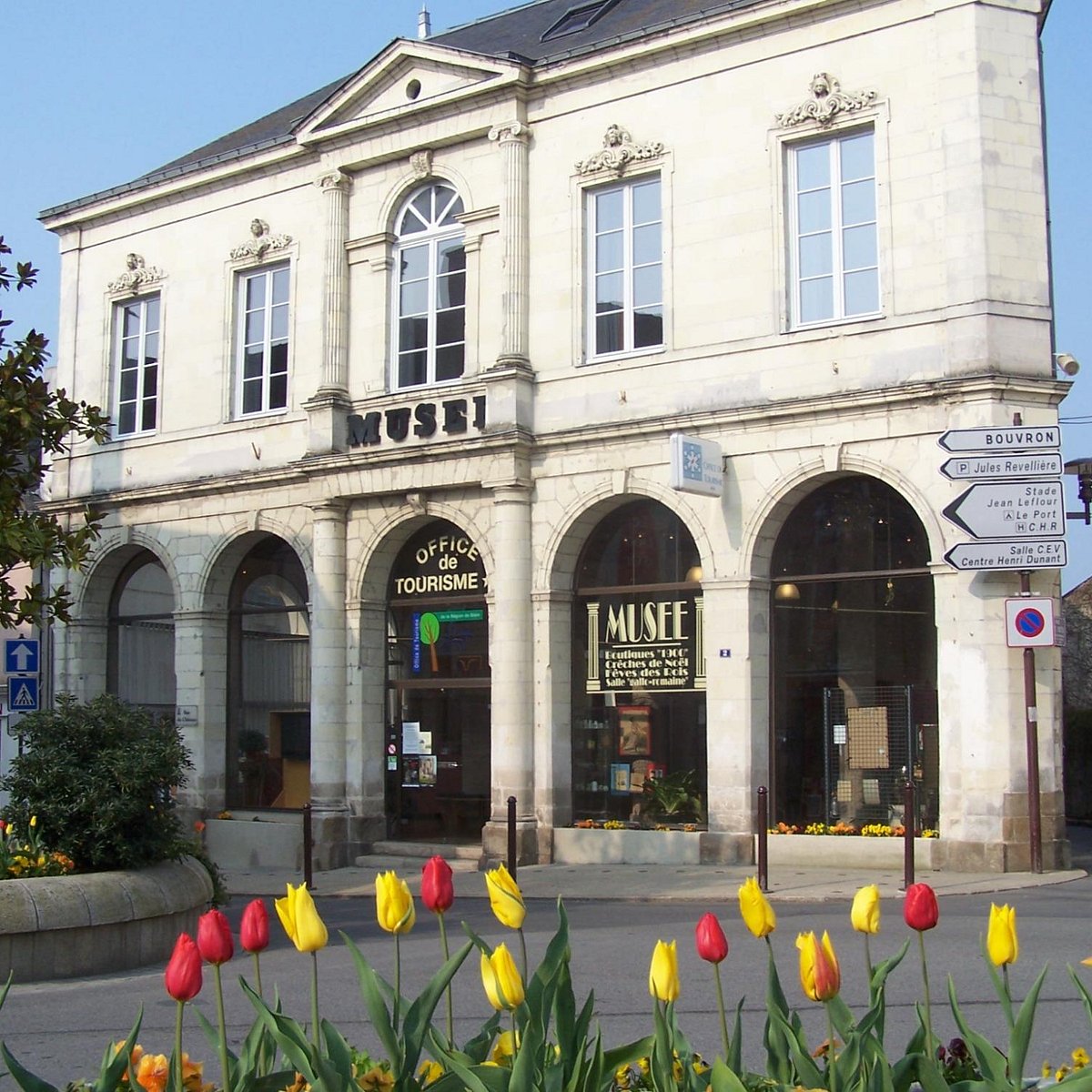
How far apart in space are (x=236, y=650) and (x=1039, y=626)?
12553mm

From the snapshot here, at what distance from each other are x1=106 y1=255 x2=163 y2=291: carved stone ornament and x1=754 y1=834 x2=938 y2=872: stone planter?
13.5m

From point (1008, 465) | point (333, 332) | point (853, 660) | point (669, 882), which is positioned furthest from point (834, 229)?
point (669, 882)

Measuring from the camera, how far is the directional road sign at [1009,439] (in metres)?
16.1

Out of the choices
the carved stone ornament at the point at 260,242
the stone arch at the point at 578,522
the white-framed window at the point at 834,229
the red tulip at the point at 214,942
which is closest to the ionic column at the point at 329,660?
the stone arch at the point at 578,522

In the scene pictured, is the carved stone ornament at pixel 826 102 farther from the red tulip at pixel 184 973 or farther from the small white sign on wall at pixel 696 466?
the red tulip at pixel 184 973

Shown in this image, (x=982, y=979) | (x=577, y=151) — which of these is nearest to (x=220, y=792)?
(x=577, y=151)

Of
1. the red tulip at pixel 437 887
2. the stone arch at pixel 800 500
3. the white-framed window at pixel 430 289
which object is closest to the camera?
the red tulip at pixel 437 887

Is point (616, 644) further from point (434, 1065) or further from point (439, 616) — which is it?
point (434, 1065)

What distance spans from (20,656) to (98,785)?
24.1 ft

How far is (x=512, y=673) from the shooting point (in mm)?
19234

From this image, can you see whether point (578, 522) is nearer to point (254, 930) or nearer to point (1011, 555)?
point (1011, 555)

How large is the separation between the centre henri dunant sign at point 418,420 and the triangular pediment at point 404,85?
4017mm

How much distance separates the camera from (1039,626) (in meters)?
15.5

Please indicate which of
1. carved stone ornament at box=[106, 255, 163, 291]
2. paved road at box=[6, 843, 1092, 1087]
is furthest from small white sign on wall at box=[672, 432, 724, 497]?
carved stone ornament at box=[106, 255, 163, 291]
